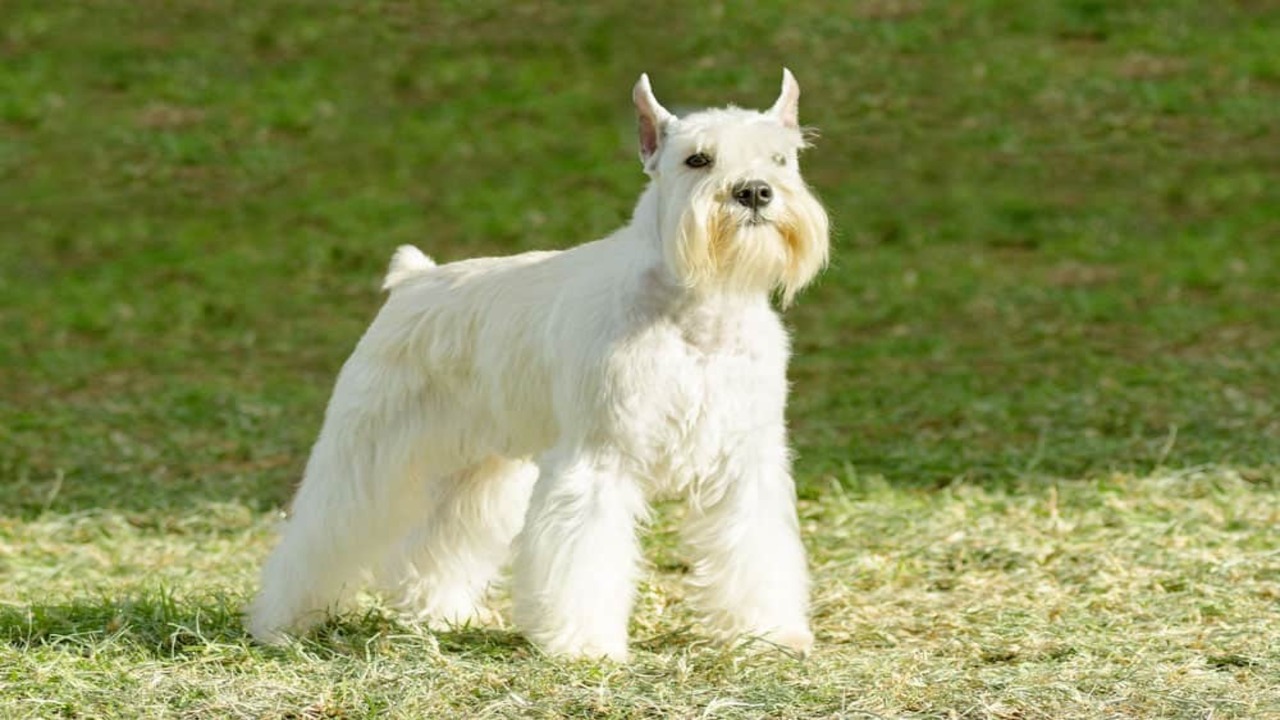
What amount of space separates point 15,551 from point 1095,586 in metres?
4.72

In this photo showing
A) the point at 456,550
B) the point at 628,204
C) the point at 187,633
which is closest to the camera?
the point at 187,633

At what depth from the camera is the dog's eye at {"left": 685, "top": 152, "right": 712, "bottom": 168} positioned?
5430mm

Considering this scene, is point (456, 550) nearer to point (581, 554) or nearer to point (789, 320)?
point (581, 554)

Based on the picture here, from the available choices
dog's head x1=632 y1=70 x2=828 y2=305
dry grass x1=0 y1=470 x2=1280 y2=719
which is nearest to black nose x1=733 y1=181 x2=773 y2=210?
dog's head x1=632 y1=70 x2=828 y2=305

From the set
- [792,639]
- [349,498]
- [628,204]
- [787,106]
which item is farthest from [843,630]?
[628,204]

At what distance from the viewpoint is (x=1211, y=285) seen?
13.8 m

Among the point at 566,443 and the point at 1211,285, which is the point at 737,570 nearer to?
the point at 566,443

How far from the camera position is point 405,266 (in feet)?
22.0

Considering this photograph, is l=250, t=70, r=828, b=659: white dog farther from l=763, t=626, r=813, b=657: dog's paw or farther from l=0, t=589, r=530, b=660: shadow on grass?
l=0, t=589, r=530, b=660: shadow on grass

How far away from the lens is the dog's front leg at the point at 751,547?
5828mm

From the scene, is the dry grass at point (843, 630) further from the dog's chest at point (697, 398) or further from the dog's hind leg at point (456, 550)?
the dog's chest at point (697, 398)

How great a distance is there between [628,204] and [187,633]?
9339mm

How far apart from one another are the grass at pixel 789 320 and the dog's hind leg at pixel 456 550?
0.89 feet

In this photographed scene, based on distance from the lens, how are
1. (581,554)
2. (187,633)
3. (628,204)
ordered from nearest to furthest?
1. (581,554)
2. (187,633)
3. (628,204)
